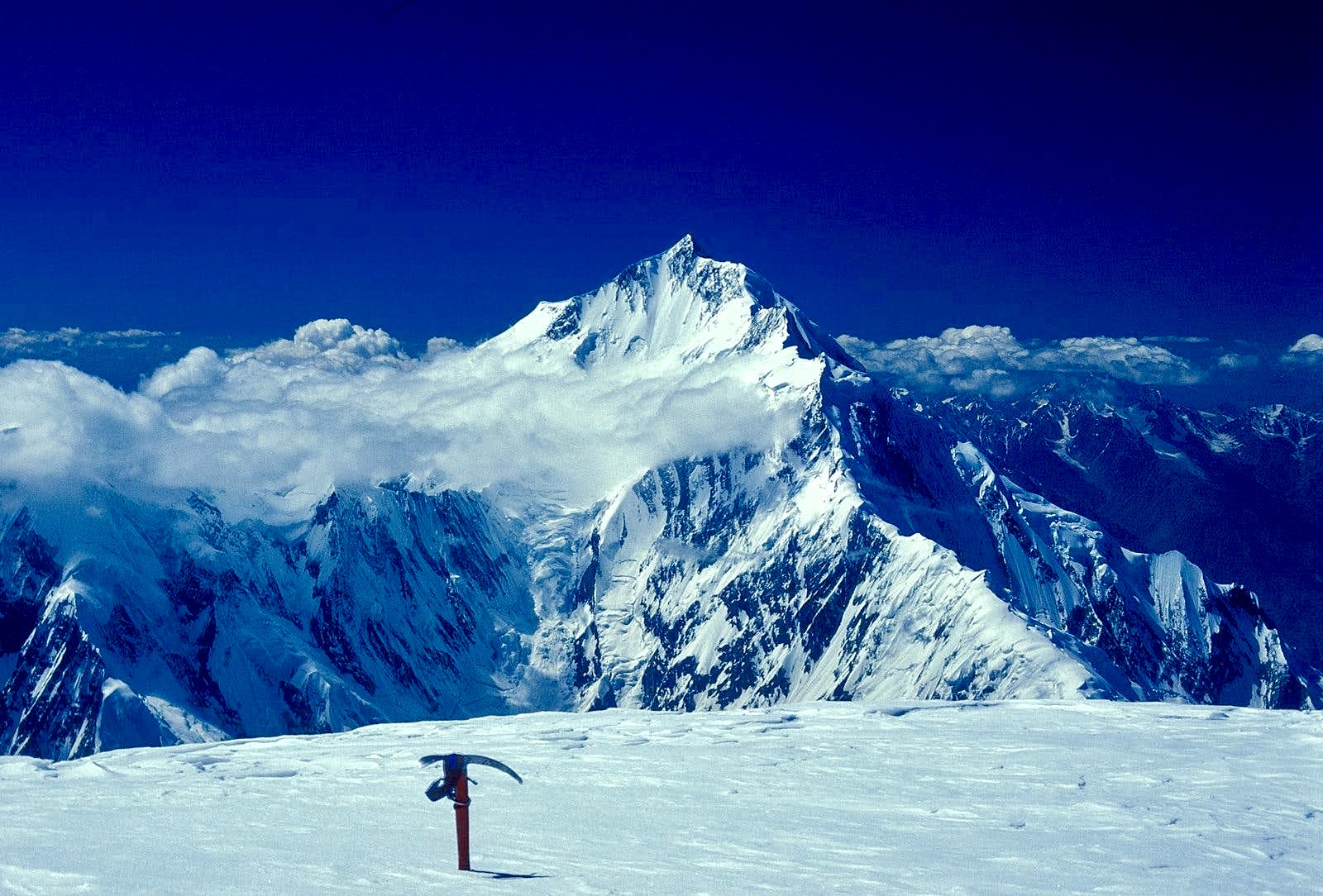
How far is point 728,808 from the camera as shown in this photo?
29.6 meters

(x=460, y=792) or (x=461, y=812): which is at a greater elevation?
(x=460, y=792)

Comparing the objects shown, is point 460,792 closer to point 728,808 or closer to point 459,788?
point 459,788

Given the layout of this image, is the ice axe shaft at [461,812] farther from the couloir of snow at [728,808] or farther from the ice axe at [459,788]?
the couloir of snow at [728,808]

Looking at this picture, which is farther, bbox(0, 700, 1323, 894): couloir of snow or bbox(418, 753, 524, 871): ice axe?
bbox(0, 700, 1323, 894): couloir of snow

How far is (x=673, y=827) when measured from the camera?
2667 cm

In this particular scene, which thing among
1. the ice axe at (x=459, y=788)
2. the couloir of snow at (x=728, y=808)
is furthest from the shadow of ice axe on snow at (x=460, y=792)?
the couloir of snow at (x=728, y=808)

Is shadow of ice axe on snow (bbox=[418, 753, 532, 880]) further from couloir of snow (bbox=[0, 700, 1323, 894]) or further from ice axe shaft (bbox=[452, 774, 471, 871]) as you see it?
couloir of snow (bbox=[0, 700, 1323, 894])

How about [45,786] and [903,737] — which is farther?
[903,737]

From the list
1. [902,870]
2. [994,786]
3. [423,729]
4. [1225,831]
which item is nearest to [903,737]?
[994,786]

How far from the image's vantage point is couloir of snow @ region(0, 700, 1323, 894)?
21078 mm

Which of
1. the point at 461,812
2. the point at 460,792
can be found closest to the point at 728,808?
the point at 461,812

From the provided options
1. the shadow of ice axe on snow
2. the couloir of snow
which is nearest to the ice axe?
the shadow of ice axe on snow

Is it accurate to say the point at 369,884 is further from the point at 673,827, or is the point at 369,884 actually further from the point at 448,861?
the point at 673,827

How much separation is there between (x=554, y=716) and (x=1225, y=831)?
3363 centimetres
